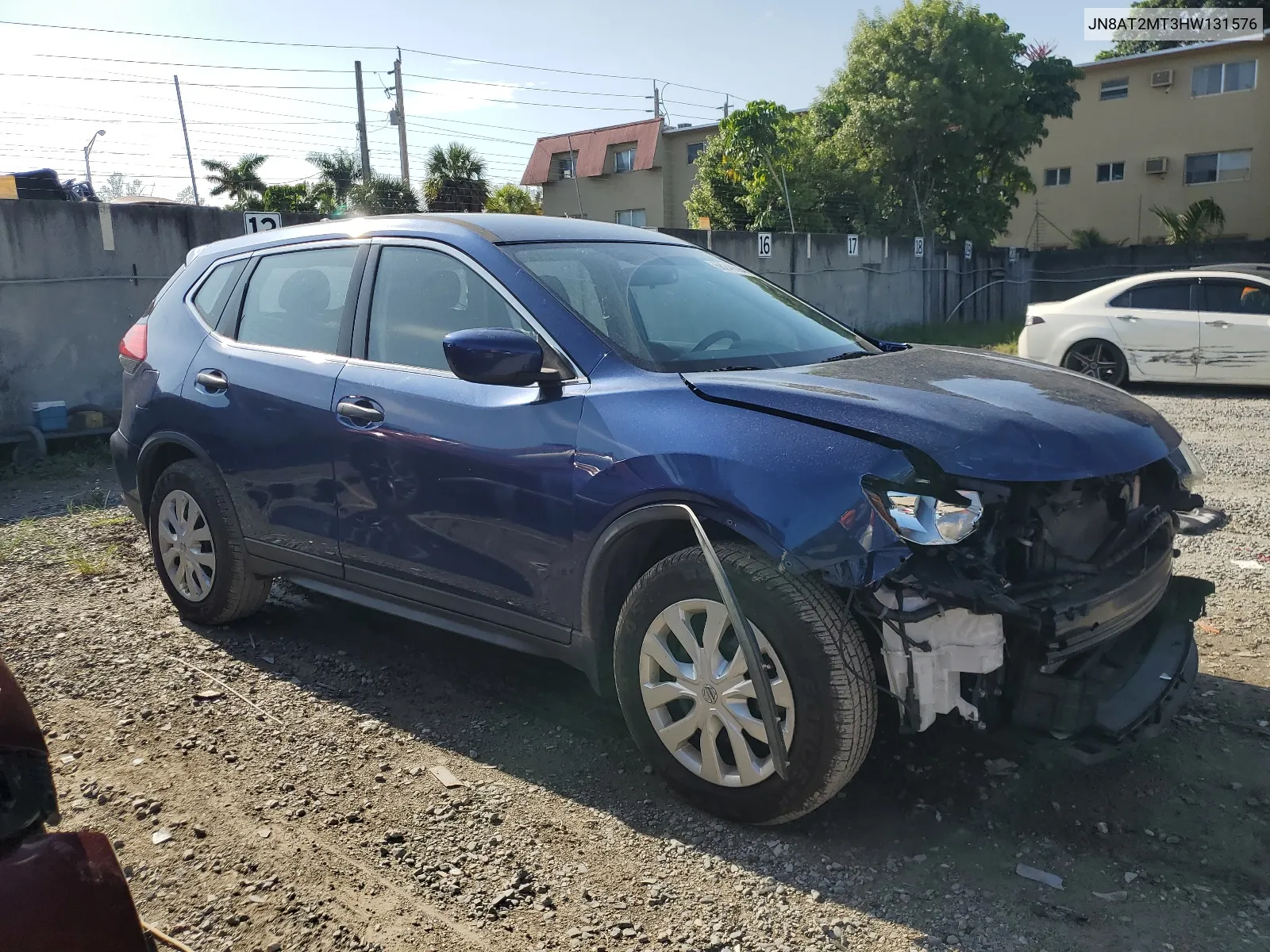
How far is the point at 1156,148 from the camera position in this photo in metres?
32.6

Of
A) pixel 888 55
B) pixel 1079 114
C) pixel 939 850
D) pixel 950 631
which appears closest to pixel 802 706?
pixel 950 631

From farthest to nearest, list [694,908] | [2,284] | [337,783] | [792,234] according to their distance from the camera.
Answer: [792,234]
[2,284]
[337,783]
[694,908]

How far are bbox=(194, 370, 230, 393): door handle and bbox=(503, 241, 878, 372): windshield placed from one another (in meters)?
1.52

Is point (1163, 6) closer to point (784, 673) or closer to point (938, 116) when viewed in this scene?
point (938, 116)

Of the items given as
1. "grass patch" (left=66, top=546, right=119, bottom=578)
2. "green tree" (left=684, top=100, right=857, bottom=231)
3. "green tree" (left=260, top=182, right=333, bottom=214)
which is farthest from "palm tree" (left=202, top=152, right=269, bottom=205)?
"grass patch" (left=66, top=546, right=119, bottom=578)

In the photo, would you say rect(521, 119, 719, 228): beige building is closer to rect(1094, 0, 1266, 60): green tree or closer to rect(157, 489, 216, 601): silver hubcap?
rect(1094, 0, 1266, 60): green tree

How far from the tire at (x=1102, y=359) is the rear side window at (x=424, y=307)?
990 cm

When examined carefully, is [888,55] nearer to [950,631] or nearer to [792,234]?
[792,234]

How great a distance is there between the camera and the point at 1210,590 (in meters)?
3.42

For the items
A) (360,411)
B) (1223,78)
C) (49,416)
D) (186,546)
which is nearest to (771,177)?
(1223,78)

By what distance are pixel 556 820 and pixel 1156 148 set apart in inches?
1417

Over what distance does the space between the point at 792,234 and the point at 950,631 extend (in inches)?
631

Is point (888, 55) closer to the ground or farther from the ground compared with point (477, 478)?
farther from the ground

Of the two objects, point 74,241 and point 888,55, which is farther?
point 888,55
